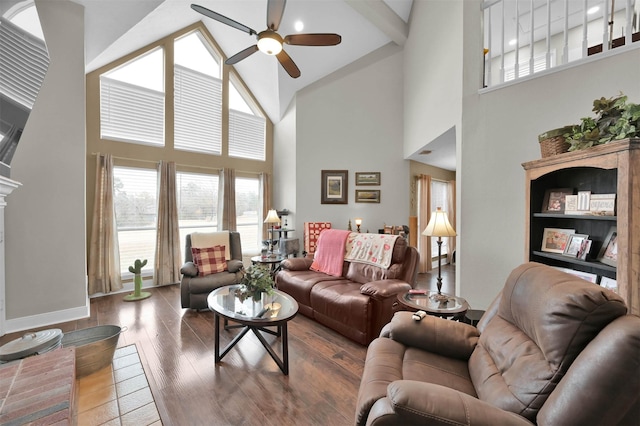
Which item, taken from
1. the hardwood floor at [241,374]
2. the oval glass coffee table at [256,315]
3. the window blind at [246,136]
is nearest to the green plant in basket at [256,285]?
the oval glass coffee table at [256,315]

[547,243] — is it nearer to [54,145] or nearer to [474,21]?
[474,21]

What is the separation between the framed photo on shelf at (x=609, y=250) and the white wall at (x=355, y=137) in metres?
3.34

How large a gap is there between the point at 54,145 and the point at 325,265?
348 centimetres

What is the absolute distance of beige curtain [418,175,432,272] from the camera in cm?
538

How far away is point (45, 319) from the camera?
9.84ft

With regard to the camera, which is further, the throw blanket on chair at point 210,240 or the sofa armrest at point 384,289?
the throw blanket on chair at point 210,240

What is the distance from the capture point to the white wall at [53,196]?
2.86 meters

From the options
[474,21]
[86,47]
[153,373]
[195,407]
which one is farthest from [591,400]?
[86,47]

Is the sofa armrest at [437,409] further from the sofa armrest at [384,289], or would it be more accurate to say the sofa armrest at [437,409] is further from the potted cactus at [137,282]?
the potted cactus at [137,282]

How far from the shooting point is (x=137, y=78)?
4.48m

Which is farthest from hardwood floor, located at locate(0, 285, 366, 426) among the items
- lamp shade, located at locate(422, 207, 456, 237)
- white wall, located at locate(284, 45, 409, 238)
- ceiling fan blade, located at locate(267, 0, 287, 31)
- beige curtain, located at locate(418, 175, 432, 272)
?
beige curtain, located at locate(418, 175, 432, 272)

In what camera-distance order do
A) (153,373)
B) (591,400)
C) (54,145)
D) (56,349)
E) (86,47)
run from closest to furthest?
(591,400) < (56,349) < (153,373) < (54,145) < (86,47)

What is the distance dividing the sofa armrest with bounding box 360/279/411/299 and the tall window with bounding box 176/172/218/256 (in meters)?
3.69

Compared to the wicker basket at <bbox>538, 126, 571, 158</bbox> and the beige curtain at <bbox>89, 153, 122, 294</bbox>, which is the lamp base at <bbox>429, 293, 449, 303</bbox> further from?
the beige curtain at <bbox>89, 153, 122, 294</bbox>
